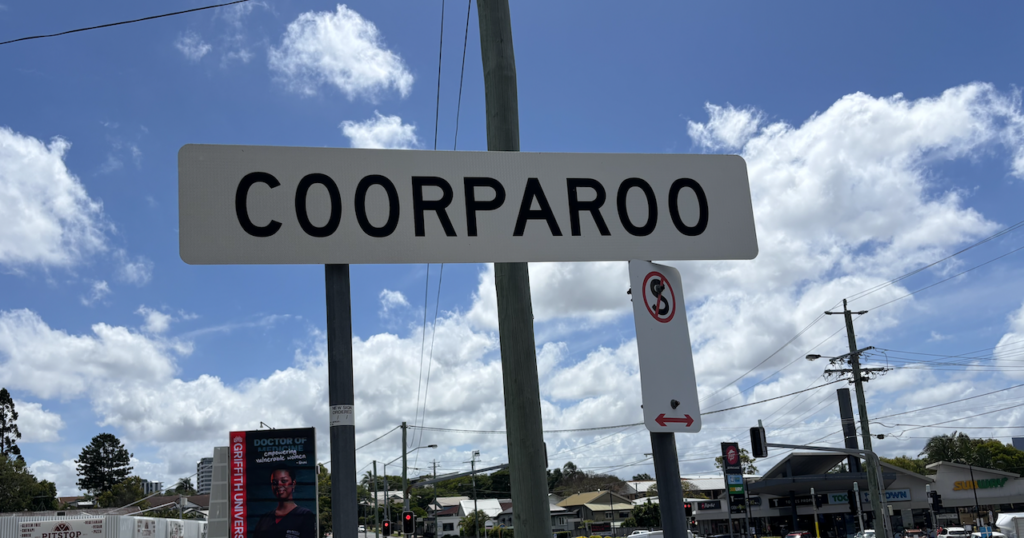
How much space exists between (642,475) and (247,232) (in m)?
157

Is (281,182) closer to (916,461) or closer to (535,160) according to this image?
(535,160)

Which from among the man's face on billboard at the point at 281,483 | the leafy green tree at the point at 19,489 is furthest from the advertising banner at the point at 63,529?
the leafy green tree at the point at 19,489

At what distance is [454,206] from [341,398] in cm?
78

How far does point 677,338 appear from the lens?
2539 mm

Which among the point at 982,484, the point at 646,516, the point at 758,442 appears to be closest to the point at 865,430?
the point at 758,442

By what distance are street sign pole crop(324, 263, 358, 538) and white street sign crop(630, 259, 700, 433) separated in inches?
39.3

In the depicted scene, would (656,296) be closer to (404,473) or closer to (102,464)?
(404,473)

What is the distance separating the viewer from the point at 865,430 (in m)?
34.2

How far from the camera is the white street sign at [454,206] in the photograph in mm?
2559

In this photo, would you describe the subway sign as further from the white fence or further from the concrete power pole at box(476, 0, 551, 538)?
the concrete power pole at box(476, 0, 551, 538)

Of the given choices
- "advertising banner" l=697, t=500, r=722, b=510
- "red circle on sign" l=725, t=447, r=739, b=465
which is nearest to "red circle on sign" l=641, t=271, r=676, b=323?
"red circle on sign" l=725, t=447, r=739, b=465

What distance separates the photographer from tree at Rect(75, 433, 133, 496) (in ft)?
356

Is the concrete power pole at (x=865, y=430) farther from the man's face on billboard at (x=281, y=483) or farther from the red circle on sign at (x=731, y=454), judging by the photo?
the man's face on billboard at (x=281, y=483)

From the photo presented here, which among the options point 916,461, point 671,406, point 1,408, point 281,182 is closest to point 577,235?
point 671,406
